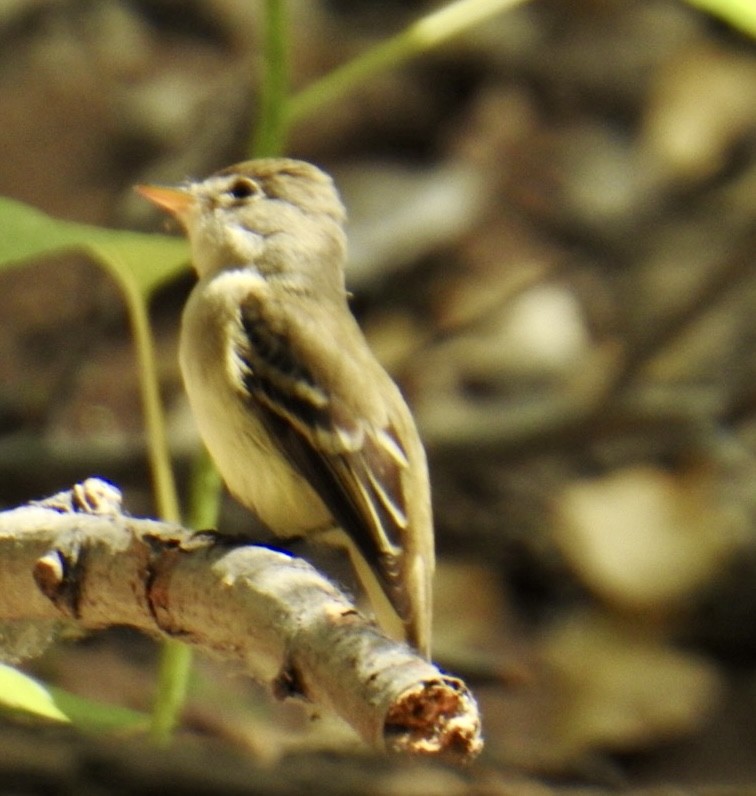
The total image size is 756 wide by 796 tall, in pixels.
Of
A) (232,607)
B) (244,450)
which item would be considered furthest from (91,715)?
(244,450)

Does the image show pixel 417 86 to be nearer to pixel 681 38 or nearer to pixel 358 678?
pixel 681 38

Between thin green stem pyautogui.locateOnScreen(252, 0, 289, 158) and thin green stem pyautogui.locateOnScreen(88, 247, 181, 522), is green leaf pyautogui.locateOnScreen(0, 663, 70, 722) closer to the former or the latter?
thin green stem pyautogui.locateOnScreen(88, 247, 181, 522)

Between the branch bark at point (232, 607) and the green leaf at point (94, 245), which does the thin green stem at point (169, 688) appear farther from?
the green leaf at point (94, 245)

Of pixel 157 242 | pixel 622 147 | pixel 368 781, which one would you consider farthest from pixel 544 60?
pixel 157 242

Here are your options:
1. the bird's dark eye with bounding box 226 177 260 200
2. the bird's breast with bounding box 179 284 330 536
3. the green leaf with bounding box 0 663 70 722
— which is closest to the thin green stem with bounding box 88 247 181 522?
the bird's breast with bounding box 179 284 330 536

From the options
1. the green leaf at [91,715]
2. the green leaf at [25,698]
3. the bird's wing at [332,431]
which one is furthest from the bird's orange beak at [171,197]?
the green leaf at [25,698]

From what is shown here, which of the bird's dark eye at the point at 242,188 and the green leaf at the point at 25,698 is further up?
the bird's dark eye at the point at 242,188
